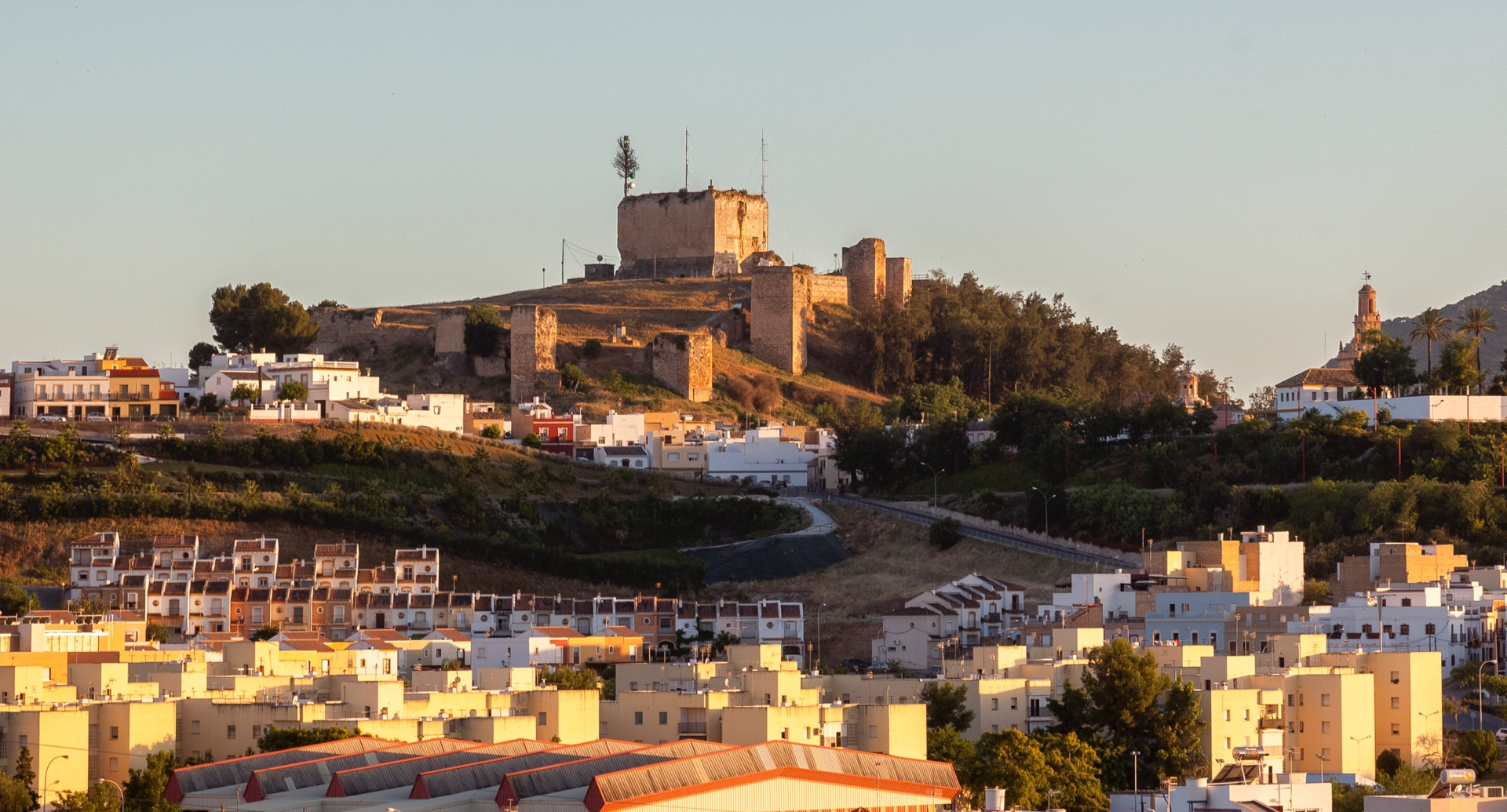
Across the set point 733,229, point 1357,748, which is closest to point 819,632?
point 1357,748

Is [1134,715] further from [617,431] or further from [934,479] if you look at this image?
[617,431]

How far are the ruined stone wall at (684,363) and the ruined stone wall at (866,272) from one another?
31.8 ft

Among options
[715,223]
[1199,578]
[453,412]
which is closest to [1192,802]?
[1199,578]

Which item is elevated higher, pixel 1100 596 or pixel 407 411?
pixel 407 411

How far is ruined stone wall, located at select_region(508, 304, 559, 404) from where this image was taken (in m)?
72.8

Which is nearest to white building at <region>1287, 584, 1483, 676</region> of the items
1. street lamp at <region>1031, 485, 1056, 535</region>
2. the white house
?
street lamp at <region>1031, 485, 1056, 535</region>

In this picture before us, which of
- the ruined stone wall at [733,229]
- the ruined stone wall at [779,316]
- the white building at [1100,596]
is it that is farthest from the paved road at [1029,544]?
the ruined stone wall at [733,229]

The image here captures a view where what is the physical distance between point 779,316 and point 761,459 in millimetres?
9725

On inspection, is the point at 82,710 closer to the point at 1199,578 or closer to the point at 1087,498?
the point at 1199,578

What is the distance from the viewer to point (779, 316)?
78.2 metres

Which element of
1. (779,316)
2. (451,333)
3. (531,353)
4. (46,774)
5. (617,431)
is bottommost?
(46,774)

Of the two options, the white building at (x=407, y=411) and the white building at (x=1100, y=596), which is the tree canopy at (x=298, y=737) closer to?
the white building at (x=1100, y=596)

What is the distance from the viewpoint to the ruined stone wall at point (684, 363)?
245 feet

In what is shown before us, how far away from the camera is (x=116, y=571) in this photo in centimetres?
5250
